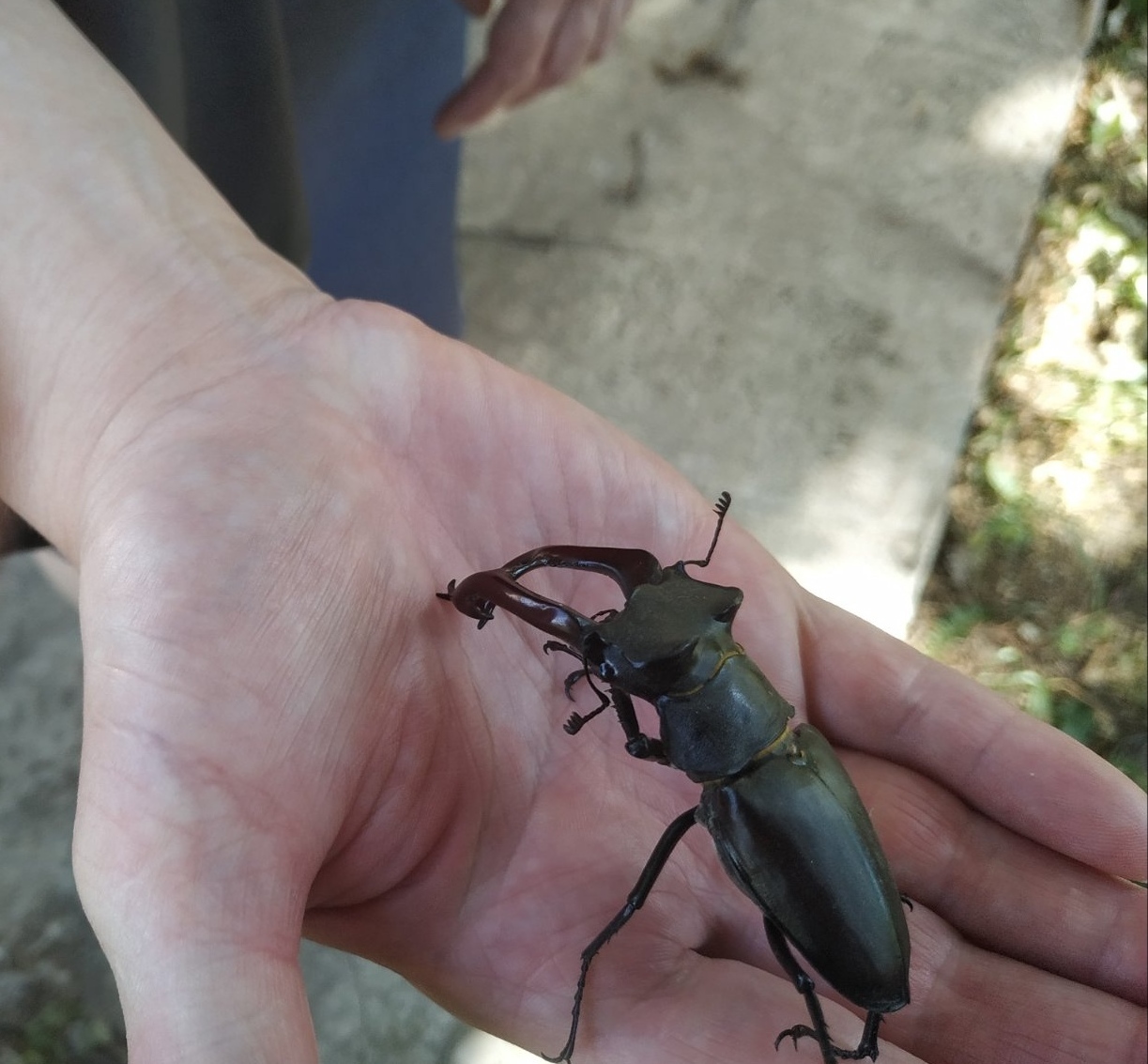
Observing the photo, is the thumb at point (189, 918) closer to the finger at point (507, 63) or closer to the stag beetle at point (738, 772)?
the stag beetle at point (738, 772)

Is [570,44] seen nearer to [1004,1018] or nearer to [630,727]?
[630,727]

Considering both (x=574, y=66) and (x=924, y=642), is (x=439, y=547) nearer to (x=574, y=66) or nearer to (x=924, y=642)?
(x=574, y=66)

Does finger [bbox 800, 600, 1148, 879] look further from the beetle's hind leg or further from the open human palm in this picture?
the beetle's hind leg

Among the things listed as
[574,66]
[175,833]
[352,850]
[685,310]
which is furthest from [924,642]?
[175,833]

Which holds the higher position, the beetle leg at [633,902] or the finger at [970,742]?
the finger at [970,742]

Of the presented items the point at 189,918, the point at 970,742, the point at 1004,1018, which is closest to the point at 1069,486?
the point at 970,742

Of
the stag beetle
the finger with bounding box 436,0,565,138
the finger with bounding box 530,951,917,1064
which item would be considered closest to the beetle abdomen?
the stag beetle

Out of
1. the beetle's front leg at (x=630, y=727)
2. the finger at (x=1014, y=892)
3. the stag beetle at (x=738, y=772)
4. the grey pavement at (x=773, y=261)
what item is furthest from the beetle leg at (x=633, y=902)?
the grey pavement at (x=773, y=261)

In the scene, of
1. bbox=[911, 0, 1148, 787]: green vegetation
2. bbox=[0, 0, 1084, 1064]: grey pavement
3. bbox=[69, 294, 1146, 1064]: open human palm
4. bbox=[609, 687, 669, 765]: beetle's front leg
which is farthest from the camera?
bbox=[0, 0, 1084, 1064]: grey pavement
